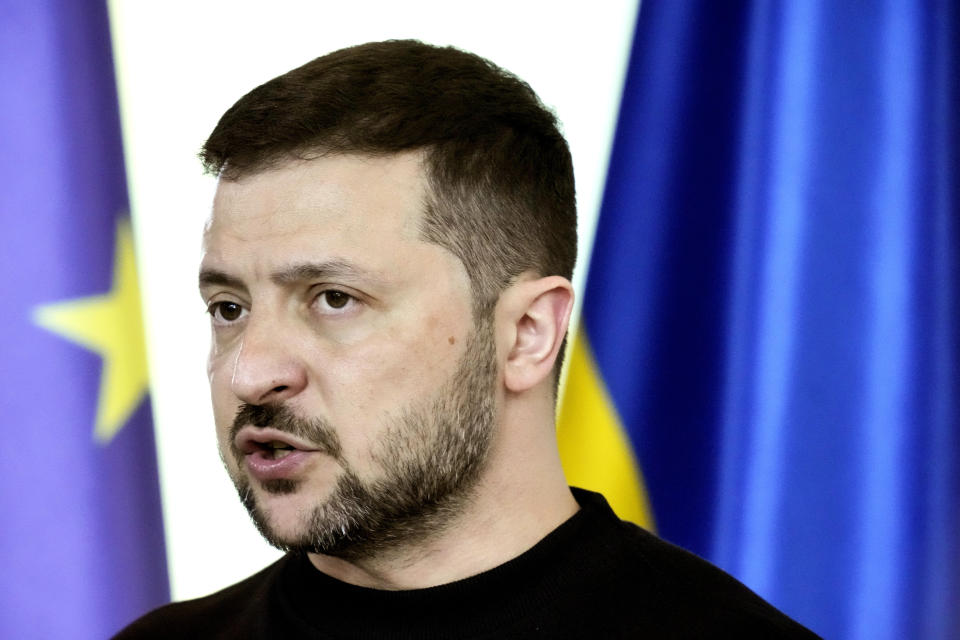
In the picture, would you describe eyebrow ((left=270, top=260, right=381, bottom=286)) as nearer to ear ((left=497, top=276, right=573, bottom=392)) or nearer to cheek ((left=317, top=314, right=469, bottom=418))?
cheek ((left=317, top=314, right=469, bottom=418))

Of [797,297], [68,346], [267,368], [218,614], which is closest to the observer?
[267,368]

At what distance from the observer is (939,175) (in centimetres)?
217

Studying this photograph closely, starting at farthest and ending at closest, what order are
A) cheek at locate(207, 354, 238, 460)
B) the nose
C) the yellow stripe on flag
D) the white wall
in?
the white wall, the yellow stripe on flag, cheek at locate(207, 354, 238, 460), the nose

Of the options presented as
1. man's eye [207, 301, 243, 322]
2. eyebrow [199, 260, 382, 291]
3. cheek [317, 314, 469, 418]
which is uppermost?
eyebrow [199, 260, 382, 291]

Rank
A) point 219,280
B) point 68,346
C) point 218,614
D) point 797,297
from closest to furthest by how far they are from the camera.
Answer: point 219,280 < point 218,614 < point 797,297 < point 68,346

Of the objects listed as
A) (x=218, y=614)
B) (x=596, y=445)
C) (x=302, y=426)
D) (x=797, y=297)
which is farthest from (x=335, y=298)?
(x=797, y=297)

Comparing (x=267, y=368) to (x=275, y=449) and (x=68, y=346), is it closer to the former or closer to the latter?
(x=275, y=449)

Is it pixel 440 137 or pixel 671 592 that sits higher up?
pixel 440 137

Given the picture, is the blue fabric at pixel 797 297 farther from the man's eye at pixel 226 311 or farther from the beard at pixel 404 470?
the man's eye at pixel 226 311

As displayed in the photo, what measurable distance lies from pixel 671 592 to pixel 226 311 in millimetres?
755

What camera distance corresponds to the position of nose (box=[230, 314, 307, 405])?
1508 millimetres

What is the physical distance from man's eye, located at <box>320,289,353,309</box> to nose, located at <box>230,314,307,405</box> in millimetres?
72

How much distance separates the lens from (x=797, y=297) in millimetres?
2211

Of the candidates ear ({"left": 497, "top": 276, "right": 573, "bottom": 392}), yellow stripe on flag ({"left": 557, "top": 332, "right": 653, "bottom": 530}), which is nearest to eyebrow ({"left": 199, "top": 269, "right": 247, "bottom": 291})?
ear ({"left": 497, "top": 276, "right": 573, "bottom": 392})
